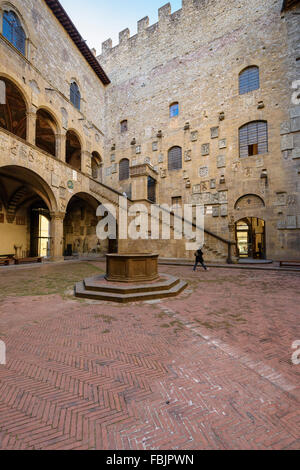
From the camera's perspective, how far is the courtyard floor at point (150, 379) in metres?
1.77

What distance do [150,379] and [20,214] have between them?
863 inches

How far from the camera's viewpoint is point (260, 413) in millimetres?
2012

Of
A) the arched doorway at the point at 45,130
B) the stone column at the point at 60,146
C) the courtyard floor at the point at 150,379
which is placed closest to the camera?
the courtyard floor at the point at 150,379

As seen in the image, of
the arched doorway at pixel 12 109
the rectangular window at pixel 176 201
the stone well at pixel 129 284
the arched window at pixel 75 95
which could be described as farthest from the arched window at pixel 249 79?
the stone well at pixel 129 284

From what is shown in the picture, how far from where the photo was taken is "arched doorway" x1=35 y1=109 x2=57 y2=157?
52.5ft

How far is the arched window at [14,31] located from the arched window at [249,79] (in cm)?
1630

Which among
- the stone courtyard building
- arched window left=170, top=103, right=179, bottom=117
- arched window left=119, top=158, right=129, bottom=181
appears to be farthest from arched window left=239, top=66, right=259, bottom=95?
arched window left=119, top=158, right=129, bottom=181

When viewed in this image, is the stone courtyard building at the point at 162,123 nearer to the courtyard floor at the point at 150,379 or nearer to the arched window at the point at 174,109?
the arched window at the point at 174,109

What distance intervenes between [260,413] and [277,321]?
8.97 feet

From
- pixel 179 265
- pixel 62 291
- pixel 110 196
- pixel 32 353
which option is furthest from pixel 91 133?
pixel 32 353

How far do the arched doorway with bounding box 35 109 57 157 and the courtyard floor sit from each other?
15.9 meters

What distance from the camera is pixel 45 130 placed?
19.1m

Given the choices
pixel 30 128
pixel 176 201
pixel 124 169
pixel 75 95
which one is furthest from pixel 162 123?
pixel 30 128

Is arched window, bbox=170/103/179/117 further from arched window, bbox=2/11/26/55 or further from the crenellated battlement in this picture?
arched window, bbox=2/11/26/55
